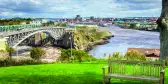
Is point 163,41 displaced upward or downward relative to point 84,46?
upward

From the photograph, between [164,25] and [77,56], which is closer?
[164,25]

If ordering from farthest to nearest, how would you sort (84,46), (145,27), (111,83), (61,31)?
(145,27) → (84,46) → (61,31) → (111,83)

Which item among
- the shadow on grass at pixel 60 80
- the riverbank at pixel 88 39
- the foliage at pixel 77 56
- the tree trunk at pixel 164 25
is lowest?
the riverbank at pixel 88 39

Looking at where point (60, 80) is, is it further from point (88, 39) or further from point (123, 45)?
point (88, 39)

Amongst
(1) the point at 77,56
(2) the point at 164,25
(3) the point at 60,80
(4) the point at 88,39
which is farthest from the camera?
(4) the point at 88,39

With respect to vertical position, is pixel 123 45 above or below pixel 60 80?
below

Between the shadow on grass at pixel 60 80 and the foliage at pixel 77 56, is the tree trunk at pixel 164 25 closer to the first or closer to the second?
the shadow on grass at pixel 60 80

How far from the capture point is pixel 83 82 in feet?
25.4

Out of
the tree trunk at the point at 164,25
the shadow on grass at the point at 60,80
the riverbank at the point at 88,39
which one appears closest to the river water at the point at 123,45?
the riverbank at the point at 88,39

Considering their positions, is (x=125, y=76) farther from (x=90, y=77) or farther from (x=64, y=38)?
(x=64, y=38)

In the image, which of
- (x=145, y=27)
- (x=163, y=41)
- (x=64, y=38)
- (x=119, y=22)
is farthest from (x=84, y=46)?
(x=119, y=22)

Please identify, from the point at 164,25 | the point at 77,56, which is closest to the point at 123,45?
the point at 77,56

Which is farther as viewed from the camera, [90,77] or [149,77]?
[90,77]

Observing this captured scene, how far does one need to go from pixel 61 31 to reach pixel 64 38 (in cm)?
354
